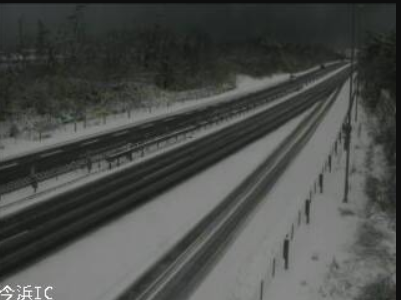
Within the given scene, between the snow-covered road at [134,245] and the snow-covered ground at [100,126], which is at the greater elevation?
the snow-covered ground at [100,126]

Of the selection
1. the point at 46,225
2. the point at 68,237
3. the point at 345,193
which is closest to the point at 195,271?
the point at 68,237

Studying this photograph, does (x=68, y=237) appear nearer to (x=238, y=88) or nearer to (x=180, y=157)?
(x=180, y=157)

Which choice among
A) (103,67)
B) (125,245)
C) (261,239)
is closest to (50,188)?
(125,245)

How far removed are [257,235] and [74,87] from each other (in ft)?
132

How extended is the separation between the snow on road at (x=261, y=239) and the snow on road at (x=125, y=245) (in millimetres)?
2479

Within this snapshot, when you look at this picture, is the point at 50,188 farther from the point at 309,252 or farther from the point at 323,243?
the point at 323,243

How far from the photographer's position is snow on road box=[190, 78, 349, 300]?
16.8m

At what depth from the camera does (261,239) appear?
69.3 ft

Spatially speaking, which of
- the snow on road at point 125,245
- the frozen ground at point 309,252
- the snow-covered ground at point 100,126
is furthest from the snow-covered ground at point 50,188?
the frozen ground at point 309,252

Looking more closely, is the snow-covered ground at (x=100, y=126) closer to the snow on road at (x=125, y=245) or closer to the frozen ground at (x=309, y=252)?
the snow on road at (x=125, y=245)

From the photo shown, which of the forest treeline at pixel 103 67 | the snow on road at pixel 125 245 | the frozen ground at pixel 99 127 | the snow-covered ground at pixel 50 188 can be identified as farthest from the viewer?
the forest treeline at pixel 103 67

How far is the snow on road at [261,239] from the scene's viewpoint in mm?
16797

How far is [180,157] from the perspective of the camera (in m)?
34.8

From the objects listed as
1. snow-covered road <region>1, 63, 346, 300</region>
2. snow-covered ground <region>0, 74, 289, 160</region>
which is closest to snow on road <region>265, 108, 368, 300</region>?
snow-covered road <region>1, 63, 346, 300</region>
